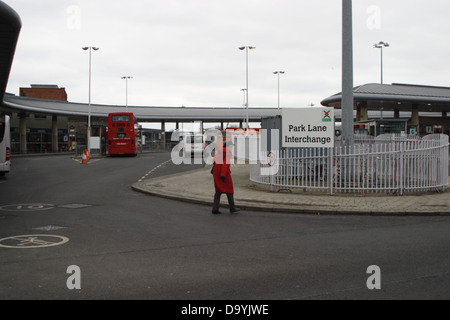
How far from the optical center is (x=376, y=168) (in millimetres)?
13328

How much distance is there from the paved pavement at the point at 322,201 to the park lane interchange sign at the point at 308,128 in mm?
1766

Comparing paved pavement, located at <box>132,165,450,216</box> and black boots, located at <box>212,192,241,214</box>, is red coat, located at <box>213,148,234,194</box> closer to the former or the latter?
black boots, located at <box>212,192,241,214</box>

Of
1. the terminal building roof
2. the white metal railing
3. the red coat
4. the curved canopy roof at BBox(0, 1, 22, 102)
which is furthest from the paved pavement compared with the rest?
the terminal building roof

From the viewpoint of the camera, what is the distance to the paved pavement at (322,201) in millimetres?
10688

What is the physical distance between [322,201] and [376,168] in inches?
90.4

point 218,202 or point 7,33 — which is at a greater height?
point 7,33

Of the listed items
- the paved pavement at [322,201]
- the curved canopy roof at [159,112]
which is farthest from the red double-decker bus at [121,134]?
the paved pavement at [322,201]

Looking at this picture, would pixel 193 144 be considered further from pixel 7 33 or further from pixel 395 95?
pixel 7 33

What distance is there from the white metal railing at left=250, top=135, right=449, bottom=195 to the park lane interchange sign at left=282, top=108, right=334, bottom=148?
0.41 m

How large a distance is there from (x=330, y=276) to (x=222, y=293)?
1.42m

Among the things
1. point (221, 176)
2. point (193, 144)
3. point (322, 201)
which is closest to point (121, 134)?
point (193, 144)

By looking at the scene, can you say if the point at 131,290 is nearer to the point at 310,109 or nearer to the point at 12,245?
the point at 12,245

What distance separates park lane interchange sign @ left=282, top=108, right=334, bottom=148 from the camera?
561 inches
